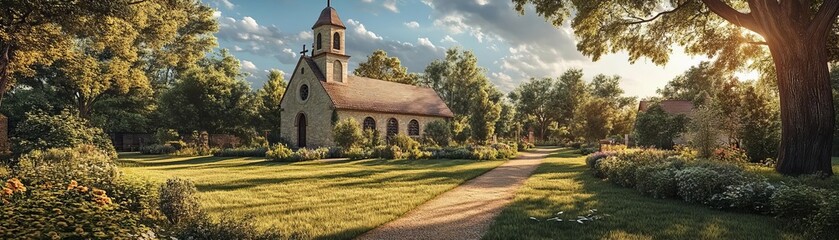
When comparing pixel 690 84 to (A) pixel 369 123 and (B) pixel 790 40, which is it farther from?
(B) pixel 790 40

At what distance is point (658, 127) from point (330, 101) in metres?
22.1

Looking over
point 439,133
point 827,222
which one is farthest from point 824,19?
point 439,133

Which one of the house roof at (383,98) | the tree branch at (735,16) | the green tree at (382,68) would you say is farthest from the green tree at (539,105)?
the tree branch at (735,16)

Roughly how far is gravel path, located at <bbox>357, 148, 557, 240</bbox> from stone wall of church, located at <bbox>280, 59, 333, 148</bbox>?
67.9 feet

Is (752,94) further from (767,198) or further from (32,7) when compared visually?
(32,7)

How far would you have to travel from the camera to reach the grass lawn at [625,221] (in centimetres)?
589

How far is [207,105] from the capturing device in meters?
36.1

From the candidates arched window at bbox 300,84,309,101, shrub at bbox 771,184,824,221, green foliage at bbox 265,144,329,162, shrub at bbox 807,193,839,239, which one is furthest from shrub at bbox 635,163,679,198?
arched window at bbox 300,84,309,101

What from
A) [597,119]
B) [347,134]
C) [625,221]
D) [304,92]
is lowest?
[625,221]

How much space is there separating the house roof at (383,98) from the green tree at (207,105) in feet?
35.3

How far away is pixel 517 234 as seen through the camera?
5.90 meters

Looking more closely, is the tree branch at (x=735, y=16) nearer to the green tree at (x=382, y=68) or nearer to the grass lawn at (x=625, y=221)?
the grass lawn at (x=625, y=221)

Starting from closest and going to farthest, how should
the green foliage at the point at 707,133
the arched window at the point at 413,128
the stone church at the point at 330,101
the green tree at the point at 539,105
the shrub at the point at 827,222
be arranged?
the shrub at the point at 827,222, the green foliage at the point at 707,133, the stone church at the point at 330,101, the arched window at the point at 413,128, the green tree at the point at 539,105

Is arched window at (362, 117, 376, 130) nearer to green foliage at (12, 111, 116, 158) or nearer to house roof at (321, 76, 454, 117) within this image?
house roof at (321, 76, 454, 117)
